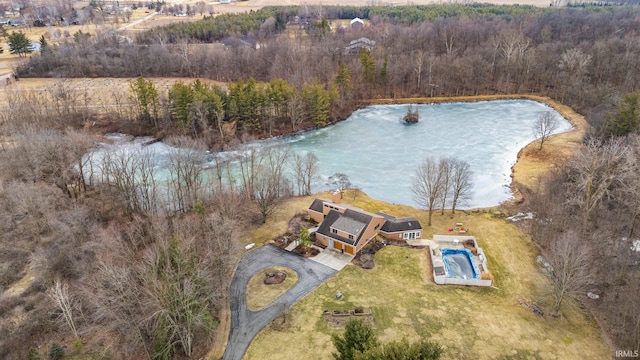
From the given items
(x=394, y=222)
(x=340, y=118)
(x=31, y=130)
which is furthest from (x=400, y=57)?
(x=31, y=130)

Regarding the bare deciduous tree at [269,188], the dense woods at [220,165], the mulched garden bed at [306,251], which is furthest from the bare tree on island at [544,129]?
the mulched garden bed at [306,251]

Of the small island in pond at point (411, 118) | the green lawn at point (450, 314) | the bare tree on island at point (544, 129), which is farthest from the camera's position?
the small island in pond at point (411, 118)

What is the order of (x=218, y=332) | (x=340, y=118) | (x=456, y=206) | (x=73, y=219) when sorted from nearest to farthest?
(x=218, y=332)
(x=73, y=219)
(x=456, y=206)
(x=340, y=118)

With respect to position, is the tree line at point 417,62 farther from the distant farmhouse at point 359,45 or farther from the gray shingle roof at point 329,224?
the gray shingle roof at point 329,224

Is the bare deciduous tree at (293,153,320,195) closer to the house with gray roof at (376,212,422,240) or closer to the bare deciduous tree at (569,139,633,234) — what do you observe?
the house with gray roof at (376,212,422,240)

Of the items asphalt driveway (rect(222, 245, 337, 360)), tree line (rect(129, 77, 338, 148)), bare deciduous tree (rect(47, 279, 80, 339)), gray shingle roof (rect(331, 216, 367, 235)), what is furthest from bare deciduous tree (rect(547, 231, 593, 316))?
tree line (rect(129, 77, 338, 148))

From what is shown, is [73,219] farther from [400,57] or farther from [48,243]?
[400,57]
